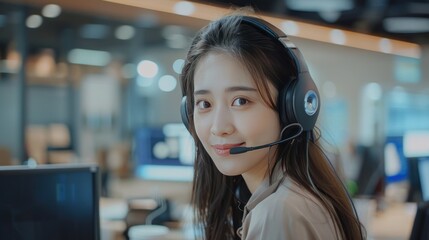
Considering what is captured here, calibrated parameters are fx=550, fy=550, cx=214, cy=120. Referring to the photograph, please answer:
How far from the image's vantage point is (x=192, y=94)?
113 cm

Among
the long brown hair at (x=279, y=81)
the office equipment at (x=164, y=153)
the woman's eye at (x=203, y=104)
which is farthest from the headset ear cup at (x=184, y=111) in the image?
the office equipment at (x=164, y=153)

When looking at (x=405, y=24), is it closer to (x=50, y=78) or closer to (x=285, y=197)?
(x=50, y=78)

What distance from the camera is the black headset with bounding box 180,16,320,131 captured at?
978mm

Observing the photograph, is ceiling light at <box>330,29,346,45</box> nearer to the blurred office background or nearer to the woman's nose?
the blurred office background

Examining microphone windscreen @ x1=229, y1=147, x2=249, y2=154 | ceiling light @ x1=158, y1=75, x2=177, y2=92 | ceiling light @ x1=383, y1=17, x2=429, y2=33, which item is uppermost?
ceiling light @ x1=383, y1=17, x2=429, y2=33

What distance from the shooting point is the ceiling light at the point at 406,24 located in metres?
5.03

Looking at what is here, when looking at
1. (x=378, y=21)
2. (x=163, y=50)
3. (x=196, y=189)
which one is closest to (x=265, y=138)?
(x=196, y=189)

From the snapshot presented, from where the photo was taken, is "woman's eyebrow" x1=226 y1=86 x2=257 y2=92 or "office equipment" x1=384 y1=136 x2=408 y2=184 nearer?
"woman's eyebrow" x1=226 y1=86 x2=257 y2=92

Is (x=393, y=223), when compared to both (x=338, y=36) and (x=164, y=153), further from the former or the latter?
(x=164, y=153)

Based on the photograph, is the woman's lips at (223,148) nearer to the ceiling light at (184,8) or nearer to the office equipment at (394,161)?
the ceiling light at (184,8)

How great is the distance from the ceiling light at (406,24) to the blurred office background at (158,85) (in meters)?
0.02

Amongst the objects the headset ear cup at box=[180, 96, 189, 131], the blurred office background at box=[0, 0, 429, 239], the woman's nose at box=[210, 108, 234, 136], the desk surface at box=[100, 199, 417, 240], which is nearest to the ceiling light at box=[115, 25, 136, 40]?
the blurred office background at box=[0, 0, 429, 239]

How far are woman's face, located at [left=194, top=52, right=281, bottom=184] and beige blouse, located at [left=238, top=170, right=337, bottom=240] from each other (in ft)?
0.29

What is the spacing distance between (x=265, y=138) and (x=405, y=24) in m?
5.10
